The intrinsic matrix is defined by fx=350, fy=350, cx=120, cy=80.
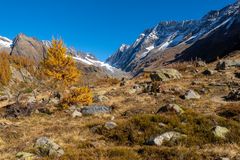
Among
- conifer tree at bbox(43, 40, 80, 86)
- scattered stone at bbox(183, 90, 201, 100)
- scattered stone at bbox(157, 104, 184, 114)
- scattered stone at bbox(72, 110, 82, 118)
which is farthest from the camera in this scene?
conifer tree at bbox(43, 40, 80, 86)

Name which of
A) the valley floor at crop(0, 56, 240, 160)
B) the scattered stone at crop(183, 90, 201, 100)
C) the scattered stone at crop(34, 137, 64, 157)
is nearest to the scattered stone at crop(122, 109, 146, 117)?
the valley floor at crop(0, 56, 240, 160)

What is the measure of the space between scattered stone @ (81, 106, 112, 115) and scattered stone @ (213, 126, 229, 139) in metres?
9.73

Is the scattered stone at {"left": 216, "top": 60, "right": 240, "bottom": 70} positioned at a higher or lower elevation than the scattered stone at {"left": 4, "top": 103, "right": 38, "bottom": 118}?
higher

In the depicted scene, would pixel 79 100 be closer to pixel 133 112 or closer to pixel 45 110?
pixel 45 110

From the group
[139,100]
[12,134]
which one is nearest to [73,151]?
[12,134]

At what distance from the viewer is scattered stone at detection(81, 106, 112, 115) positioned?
933 inches

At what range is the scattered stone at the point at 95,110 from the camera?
23.7 metres

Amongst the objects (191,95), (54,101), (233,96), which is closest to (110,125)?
(191,95)

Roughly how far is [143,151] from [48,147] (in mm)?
4048

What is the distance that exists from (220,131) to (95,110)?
10.5 metres

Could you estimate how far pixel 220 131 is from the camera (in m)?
15.5

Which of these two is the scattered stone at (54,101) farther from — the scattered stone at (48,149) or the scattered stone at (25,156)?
the scattered stone at (25,156)

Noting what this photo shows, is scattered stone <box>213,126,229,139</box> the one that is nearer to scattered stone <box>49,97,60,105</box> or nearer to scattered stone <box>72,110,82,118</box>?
scattered stone <box>72,110,82,118</box>

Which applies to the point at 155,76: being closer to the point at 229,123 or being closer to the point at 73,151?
the point at 229,123
